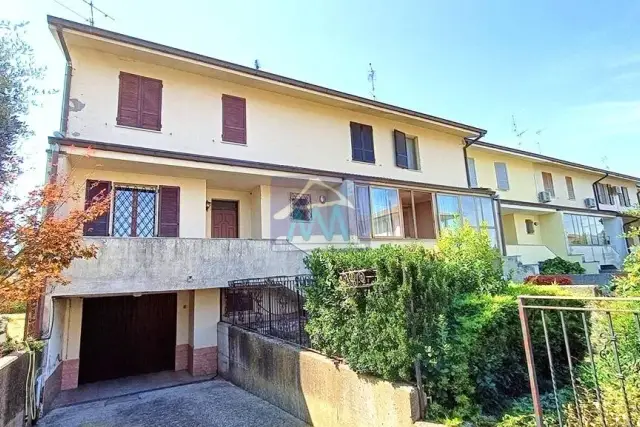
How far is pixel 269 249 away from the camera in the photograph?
10.9 meters

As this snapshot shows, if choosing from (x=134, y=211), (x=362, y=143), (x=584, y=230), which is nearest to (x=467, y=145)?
(x=362, y=143)

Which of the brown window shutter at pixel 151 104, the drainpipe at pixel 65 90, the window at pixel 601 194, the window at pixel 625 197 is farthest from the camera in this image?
the window at pixel 625 197

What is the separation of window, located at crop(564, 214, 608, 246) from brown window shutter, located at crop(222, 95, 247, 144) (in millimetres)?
21140

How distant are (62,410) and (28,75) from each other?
11449 millimetres

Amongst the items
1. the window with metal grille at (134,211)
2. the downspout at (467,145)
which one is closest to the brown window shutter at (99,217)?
the window with metal grille at (134,211)

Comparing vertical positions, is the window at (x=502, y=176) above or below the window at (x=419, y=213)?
above

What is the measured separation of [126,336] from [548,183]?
2630cm

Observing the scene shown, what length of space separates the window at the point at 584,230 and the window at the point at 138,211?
76.2 feet

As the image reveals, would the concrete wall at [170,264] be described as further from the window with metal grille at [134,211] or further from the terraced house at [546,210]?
the terraced house at [546,210]

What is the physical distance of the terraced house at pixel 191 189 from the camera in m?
9.46

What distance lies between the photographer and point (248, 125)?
42.7 feet

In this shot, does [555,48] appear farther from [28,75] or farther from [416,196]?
[28,75]

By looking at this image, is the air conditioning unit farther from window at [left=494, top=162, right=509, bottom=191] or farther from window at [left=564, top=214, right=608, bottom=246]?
window at [left=494, top=162, right=509, bottom=191]

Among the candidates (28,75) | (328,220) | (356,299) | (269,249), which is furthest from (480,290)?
(28,75)
